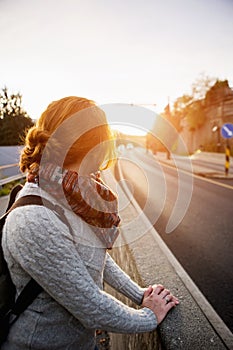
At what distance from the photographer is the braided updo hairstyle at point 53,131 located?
49.3 inches

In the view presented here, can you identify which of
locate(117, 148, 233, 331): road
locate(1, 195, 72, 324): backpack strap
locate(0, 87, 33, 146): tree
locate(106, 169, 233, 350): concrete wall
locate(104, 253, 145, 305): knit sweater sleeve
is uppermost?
locate(0, 87, 33, 146): tree

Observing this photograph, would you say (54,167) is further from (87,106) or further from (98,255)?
(98,255)

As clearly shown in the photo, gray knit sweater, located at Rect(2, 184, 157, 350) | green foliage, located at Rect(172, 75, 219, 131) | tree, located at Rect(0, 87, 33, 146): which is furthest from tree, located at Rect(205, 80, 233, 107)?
gray knit sweater, located at Rect(2, 184, 157, 350)

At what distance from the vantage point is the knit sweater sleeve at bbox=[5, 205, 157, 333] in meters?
1.08

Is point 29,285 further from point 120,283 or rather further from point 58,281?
point 120,283

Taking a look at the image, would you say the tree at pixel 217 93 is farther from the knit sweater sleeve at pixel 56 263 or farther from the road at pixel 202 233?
the knit sweater sleeve at pixel 56 263

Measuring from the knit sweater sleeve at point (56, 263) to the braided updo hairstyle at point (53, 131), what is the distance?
25cm

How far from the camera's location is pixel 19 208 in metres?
1.11

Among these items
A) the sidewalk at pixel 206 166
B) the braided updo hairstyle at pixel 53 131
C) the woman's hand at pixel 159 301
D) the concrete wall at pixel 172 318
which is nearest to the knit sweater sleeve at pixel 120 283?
the woman's hand at pixel 159 301

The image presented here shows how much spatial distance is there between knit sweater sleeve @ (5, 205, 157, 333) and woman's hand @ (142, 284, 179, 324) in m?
0.32

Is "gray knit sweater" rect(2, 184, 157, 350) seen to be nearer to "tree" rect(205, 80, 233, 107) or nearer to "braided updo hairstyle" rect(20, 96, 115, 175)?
"braided updo hairstyle" rect(20, 96, 115, 175)

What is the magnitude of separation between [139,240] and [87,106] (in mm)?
1723

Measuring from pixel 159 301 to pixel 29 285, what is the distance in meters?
0.68

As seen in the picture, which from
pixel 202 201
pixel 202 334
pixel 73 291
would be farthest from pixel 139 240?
pixel 202 201
